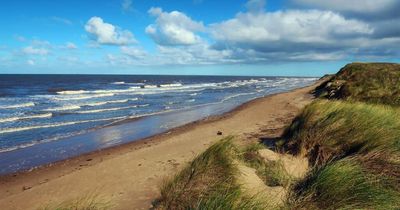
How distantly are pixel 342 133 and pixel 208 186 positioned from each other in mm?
3252

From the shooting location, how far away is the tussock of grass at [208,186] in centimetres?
424

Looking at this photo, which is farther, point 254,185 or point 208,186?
point 254,185

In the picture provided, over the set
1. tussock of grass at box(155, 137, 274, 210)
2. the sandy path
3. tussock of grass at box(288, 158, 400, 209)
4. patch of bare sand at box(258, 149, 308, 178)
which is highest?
tussock of grass at box(288, 158, 400, 209)

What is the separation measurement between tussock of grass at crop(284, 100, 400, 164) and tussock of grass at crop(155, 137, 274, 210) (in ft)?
5.88

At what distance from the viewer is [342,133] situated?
721cm

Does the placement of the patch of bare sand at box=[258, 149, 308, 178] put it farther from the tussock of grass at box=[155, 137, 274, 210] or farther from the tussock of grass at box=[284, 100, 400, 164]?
the tussock of grass at box=[155, 137, 274, 210]

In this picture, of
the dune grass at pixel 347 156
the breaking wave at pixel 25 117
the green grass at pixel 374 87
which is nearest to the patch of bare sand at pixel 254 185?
the dune grass at pixel 347 156

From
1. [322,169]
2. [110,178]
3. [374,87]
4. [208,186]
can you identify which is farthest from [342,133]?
[374,87]

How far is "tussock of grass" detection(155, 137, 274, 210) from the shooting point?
4.24 metres

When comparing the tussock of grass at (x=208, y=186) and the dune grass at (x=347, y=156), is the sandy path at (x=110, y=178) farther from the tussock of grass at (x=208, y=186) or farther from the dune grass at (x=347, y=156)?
the dune grass at (x=347, y=156)

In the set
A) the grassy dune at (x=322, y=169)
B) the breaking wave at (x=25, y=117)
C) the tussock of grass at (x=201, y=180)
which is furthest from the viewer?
the breaking wave at (x=25, y=117)

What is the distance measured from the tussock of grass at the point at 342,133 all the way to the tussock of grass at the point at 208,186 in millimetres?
1793

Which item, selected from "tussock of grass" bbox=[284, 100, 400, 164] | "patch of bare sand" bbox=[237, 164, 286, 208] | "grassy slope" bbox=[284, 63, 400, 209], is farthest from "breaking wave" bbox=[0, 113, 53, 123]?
"patch of bare sand" bbox=[237, 164, 286, 208]

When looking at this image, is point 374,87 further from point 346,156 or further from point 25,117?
point 25,117
